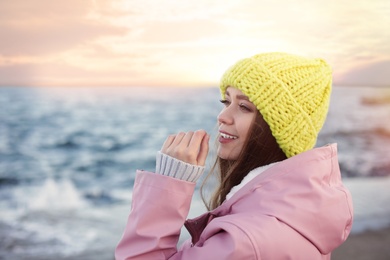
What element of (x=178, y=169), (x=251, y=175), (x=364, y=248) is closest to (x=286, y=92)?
(x=251, y=175)

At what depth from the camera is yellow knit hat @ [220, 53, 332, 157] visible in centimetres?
111

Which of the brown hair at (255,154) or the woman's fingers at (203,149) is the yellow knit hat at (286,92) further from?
the woman's fingers at (203,149)

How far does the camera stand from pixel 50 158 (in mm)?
9375

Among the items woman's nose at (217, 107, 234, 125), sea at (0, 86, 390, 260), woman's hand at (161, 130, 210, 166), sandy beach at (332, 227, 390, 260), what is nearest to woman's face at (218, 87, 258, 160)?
woman's nose at (217, 107, 234, 125)

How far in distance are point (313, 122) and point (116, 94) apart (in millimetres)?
11720

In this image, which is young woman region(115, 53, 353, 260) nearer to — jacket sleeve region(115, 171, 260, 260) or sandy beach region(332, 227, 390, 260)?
jacket sleeve region(115, 171, 260, 260)

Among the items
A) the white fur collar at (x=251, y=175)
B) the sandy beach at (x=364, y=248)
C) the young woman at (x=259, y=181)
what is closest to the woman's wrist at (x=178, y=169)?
the young woman at (x=259, y=181)

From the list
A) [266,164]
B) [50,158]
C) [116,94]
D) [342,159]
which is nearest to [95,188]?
[50,158]

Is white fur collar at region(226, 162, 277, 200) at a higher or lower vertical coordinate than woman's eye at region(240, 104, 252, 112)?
lower

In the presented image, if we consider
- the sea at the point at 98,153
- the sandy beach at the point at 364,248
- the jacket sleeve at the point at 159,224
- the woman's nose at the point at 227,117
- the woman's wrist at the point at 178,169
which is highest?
the woman's nose at the point at 227,117

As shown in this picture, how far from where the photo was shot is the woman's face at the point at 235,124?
112cm

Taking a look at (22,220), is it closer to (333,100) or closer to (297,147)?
(297,147)

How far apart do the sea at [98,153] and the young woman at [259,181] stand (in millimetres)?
2756

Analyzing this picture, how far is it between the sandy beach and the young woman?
2261mm
